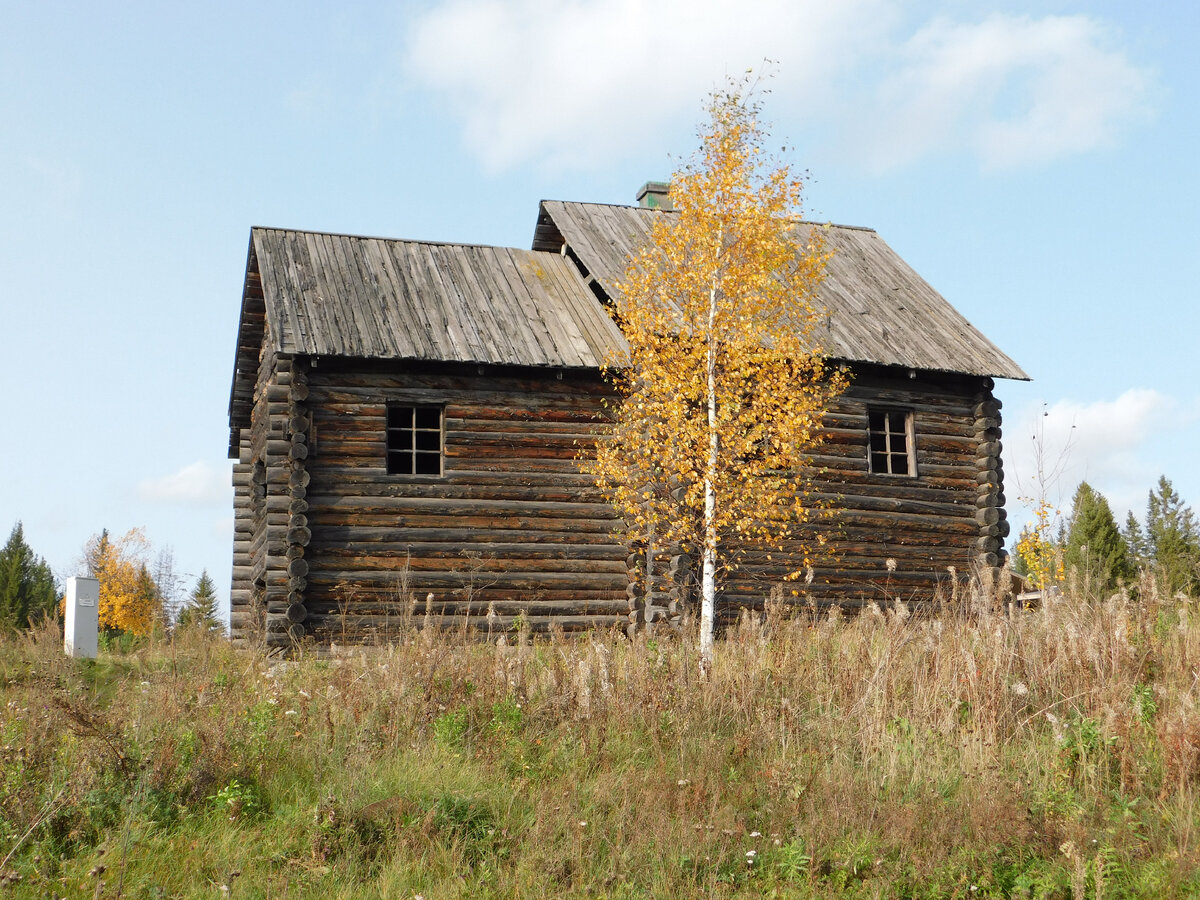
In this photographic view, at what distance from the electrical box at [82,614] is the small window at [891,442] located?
11.5 meters

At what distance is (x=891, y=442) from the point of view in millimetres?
17016

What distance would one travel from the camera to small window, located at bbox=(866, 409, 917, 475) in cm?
1684

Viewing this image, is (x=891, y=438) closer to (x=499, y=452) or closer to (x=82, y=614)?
(x=499, y=452)

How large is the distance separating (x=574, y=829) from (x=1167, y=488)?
5967 centimetres

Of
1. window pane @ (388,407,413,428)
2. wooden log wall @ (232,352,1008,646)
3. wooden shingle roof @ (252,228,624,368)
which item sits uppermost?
wooden shingle roof @ (252,228,624,368)

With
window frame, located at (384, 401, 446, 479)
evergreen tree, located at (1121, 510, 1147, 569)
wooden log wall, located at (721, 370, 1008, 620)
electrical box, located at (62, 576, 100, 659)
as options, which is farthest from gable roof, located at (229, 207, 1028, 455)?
evergreen tree, located at (1121, 510, 1147, 569)

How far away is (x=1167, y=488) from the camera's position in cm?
5809

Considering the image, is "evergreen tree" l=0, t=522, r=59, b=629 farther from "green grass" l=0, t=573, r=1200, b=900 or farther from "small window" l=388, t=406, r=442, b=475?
"green grass" l=0, t=573, r=1200, b=900

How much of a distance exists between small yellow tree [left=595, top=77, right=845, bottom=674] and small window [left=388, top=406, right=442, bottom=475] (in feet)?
7.63

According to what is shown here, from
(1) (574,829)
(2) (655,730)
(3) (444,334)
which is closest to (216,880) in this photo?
(1) (574,829)

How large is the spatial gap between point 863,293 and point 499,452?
7.01m

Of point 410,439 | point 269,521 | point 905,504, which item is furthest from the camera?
point 905,504

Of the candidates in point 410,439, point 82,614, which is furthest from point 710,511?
point 82,614

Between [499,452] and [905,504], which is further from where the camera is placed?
[905,504]
